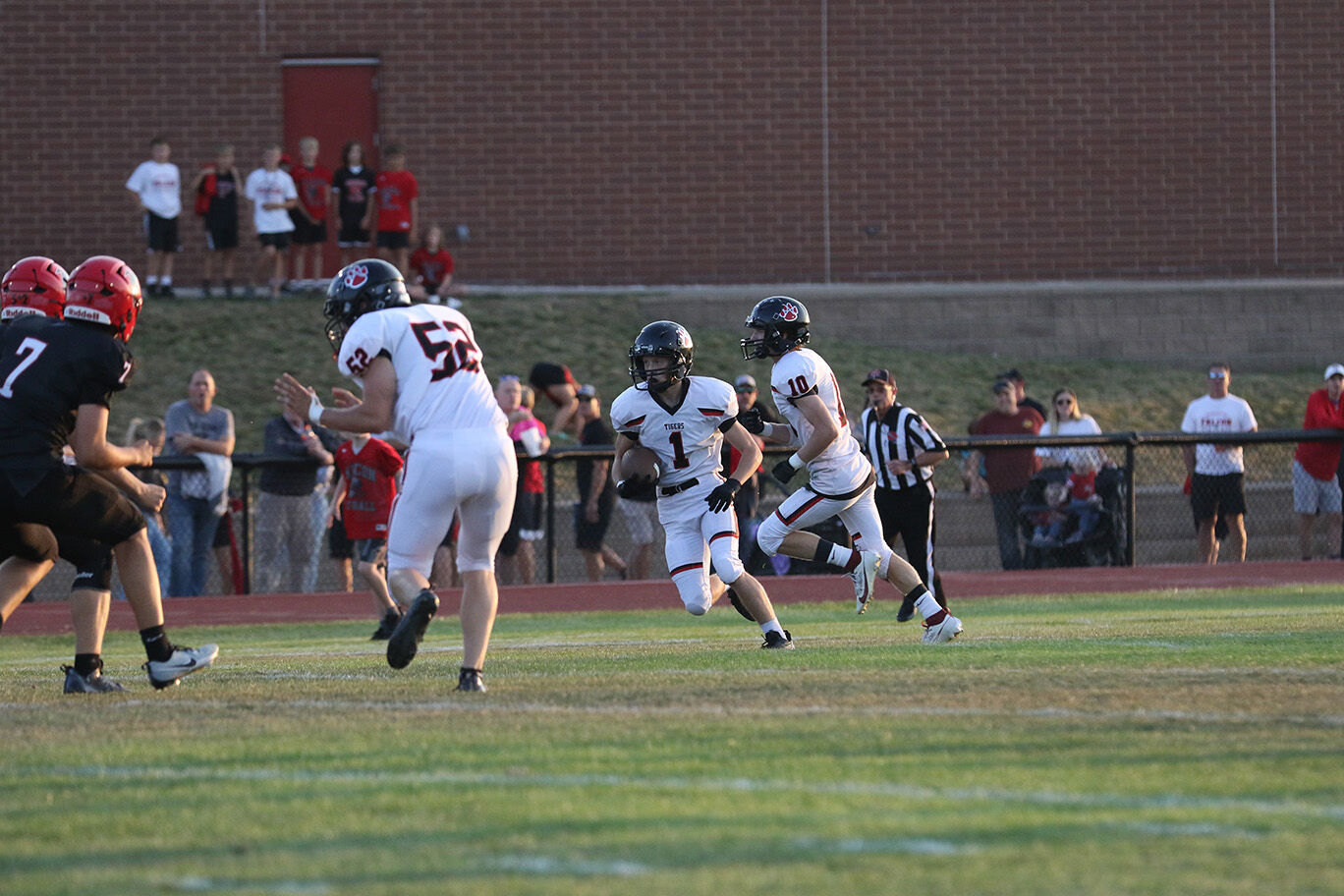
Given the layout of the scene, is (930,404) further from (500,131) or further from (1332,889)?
(1332,889)

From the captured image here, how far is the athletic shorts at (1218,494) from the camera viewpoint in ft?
53.0

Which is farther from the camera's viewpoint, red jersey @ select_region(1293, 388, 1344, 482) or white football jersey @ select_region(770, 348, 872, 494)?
red jersey @ select_region(1293, 388, 1344, 482)

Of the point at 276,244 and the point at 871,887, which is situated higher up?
the point at 276,244

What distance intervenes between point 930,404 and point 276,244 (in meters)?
8.23

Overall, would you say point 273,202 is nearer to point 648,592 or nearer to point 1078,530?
point 648,592

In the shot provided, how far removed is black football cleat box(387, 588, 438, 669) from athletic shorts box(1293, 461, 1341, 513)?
11.5m

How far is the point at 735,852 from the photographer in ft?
14.9

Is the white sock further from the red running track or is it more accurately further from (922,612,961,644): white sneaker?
the red running track

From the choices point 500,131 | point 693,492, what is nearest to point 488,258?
point 500,131

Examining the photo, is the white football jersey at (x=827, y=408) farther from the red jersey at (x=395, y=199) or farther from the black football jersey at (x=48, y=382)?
the red jersey at (x=395, y=199)

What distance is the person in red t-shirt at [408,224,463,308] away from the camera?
21234 mm

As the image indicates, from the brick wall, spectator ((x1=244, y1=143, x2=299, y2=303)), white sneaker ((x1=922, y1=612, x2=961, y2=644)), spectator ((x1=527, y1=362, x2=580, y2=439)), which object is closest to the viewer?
white sneaker ((x1=922, y1=612, x2=961, y2=644))

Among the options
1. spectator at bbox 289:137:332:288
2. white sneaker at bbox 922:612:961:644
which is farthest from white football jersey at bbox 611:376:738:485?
spectator at bbox 289:137:332:288

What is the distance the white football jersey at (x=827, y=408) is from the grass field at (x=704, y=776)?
1.57 m
